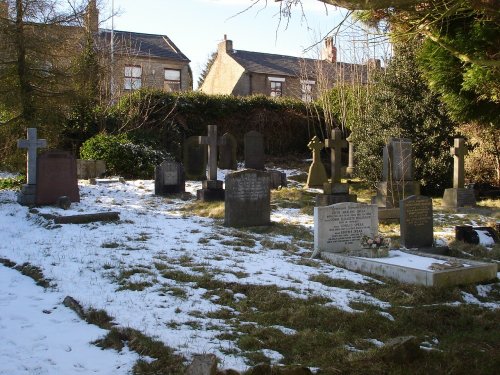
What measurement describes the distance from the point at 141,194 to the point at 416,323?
11.9 meters

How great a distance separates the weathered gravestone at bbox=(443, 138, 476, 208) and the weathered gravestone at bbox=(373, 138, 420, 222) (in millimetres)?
2235

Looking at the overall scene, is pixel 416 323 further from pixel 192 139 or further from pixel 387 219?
pixel 192 139

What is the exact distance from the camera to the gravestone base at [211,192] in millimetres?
15273

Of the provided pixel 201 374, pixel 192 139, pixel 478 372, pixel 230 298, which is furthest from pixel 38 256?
pixel 192 139

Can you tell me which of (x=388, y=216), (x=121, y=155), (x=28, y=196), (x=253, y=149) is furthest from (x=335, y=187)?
(x=121, y=155)

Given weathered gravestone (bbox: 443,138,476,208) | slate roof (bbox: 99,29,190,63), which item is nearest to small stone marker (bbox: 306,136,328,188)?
weathered gravestone (bbox: 443,138,476,208)

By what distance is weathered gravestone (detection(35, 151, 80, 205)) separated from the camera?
41.8 feet

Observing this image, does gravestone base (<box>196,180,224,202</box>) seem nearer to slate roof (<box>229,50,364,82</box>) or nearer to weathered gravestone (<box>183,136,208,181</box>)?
weathered gravestone (<box>183,136,208,181</box>)

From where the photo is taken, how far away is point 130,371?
4227mm

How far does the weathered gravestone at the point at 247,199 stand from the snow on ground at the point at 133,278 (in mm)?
454

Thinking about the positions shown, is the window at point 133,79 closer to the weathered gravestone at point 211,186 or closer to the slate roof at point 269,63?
the slate roof at point 269,63

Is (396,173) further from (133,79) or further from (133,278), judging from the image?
(133,79)

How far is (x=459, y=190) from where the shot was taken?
51.5 feet

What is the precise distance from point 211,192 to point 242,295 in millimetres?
9150
